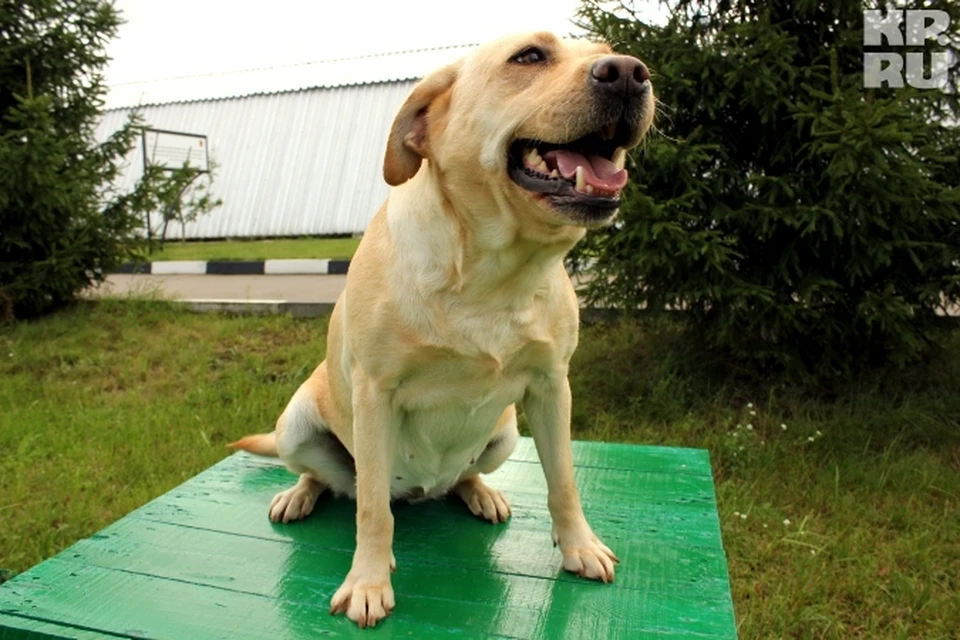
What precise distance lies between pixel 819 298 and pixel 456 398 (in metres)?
2.59

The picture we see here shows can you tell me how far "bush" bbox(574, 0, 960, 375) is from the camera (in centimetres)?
347

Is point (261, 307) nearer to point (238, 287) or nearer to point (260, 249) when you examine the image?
point (238, 287)

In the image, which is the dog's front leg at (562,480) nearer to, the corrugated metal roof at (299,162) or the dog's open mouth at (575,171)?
the dog's open mouth at (575,171)

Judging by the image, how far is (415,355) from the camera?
177 cm

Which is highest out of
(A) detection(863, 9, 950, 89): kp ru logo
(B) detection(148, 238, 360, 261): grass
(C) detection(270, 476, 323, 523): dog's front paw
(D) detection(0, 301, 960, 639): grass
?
(A) detection(863, 9, 950, 89): kp ru logo

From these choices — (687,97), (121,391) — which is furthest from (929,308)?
(121,391)

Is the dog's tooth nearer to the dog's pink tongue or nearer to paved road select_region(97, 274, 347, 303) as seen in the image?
the dog's pink tongue

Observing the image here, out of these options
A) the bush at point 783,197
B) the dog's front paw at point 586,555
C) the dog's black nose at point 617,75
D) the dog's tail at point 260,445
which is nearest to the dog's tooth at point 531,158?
the dog's black nose at point 617,75

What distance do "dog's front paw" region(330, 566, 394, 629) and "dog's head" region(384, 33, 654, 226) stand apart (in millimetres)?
925

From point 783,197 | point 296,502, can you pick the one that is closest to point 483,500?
point 296,502

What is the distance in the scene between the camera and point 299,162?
15062mm

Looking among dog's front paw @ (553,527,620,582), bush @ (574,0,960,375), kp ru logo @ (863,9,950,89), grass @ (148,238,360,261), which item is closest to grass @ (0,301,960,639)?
bush @ (574,0,960,375)

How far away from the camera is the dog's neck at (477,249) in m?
1.73

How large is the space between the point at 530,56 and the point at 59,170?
196 inches
